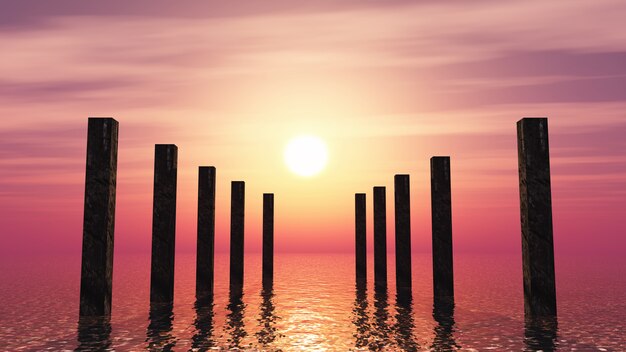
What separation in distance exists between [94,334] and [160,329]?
140 centimetres

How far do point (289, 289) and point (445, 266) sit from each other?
8.25 meters

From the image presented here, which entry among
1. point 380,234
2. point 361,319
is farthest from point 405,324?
point 380,234

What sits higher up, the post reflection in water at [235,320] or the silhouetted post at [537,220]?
the silhouetted post at [537,220]

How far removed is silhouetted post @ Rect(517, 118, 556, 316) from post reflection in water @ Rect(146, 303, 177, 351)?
24.1 feet

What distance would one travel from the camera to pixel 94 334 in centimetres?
1183

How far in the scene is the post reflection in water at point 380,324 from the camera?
1121 centimetres

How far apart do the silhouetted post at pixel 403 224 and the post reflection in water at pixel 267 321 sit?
479cm

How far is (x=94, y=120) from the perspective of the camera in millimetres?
13211

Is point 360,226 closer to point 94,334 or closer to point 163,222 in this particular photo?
point 163,222

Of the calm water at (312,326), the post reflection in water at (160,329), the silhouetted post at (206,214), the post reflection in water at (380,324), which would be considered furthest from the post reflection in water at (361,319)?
the silhouetted post at (206,214)

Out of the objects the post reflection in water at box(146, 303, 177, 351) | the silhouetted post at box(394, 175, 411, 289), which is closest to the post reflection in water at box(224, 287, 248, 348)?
the post reflection in water at box(146, 303, 177, 351)

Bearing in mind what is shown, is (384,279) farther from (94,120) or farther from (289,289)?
(94,120)

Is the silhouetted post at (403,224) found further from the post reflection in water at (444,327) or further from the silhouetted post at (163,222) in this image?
the silhouetted post at (163,222)

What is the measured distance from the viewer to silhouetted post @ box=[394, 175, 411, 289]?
2178 cm
